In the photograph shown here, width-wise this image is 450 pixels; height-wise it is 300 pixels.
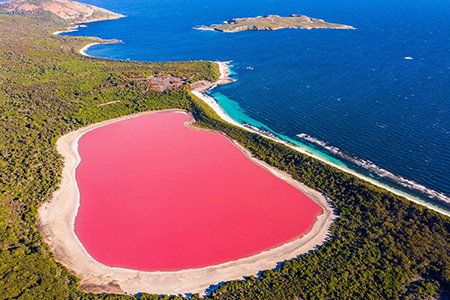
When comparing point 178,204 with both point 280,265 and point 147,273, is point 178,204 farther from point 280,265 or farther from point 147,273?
point 280,265

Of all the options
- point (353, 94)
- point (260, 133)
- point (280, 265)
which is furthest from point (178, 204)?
point (353, 94)

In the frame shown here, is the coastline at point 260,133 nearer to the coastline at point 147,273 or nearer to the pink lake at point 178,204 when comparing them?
the pink lake at point 178,204

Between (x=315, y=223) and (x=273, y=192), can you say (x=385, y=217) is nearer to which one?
(x=315, y=223)

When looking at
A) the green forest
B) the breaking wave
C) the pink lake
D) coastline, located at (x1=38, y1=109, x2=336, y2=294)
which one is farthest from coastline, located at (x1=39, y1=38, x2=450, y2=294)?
the breaking wave

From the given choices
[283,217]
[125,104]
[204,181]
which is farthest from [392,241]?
[125,104]

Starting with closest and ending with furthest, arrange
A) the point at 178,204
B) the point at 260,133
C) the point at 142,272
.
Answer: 1. the point at 142,272
2. the point at 178,204
3. the point at 260,133

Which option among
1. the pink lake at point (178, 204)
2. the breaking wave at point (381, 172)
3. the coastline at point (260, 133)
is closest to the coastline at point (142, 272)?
the pink lake at point (178, 204)
